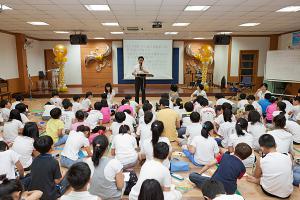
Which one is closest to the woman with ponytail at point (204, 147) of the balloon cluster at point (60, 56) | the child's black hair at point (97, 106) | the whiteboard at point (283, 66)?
the child's black hair at point (97, 106)

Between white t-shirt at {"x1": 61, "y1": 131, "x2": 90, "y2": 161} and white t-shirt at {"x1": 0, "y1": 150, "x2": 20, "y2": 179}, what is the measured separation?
0.83 meters

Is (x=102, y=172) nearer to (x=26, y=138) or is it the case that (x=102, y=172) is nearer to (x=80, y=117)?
(x=26, y=138)

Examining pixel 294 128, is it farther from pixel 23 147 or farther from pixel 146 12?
pixel 23 147

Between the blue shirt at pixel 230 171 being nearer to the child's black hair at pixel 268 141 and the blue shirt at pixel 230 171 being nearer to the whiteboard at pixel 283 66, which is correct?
the child's black hair at pixel 268 141

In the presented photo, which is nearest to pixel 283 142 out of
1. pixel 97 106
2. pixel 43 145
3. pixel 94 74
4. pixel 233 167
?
pixel 233 167

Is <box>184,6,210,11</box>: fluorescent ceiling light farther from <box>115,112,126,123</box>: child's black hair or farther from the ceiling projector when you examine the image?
<box>115,112,126,123</box>: child's black hair

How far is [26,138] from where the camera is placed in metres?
3.29

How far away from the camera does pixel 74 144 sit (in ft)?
11.2

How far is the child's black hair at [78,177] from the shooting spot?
1.81 m

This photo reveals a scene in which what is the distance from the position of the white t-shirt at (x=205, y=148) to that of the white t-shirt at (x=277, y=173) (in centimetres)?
75

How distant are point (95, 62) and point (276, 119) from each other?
1157cm

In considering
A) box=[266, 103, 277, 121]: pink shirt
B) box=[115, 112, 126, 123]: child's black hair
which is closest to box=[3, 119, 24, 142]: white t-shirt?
box=[115, 112, 126, 123]: child's black hair

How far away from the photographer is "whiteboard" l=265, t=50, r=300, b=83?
32.1ft

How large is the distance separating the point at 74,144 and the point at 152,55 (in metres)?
10.5
